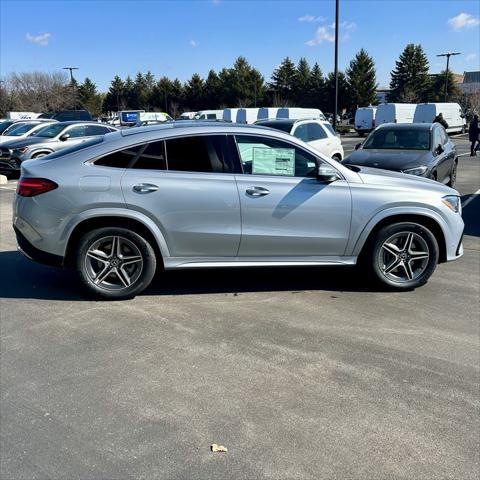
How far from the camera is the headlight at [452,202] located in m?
5.30

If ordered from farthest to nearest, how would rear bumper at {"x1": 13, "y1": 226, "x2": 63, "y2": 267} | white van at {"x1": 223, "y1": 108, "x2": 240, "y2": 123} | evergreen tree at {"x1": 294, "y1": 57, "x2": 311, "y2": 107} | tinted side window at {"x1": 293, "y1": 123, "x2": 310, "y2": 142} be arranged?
evergreen tree at {"x1": 294, "y1": 57, "x2": 311, "y2": 107}
white van at {"x1": 223, "y1": 108, "x2": 240, "y2": 123}
tinted side window at {"x1": 293, "y1": 123, "x2": 310, "y2": 142}
rear bumper at {"x1": 13, "y1": 226, "x2": 63, "y2": 267}

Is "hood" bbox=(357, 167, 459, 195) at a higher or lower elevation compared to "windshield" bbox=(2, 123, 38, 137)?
lower

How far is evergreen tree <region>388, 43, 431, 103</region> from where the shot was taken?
76762 mm

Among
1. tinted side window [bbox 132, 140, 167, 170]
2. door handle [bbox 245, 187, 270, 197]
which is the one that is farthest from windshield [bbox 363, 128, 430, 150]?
tinted side window [bbox 132, 140, 167, 170]

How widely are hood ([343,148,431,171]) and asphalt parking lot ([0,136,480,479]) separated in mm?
4034

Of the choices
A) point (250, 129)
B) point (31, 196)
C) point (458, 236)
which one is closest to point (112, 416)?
point (31, 196)

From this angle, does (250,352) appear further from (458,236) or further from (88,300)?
(458,236)

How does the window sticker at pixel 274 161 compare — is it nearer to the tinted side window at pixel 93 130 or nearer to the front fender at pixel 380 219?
the front fender at pixel 380 219

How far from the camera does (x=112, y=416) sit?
3.09 meters

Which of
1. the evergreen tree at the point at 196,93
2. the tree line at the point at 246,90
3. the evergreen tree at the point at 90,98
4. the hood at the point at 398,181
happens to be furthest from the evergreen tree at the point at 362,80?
the hood at the point at 398,181

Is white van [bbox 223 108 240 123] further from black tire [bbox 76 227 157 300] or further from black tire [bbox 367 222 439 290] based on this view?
black tire [bbox 76 227 157 300]

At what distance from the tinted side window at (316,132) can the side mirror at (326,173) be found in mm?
8520

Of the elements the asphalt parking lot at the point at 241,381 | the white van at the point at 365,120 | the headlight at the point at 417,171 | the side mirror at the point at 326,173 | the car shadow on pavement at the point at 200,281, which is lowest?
the asphalt parking lot at the point at 241,381

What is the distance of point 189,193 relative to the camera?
4.82 m
